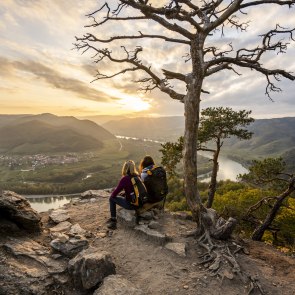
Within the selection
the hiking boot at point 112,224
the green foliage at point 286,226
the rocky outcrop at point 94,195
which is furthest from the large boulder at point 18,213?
the green foliage at point 286,226

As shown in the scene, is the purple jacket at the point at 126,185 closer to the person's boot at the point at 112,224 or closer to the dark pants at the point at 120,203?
the dark pants at the point at 120,203

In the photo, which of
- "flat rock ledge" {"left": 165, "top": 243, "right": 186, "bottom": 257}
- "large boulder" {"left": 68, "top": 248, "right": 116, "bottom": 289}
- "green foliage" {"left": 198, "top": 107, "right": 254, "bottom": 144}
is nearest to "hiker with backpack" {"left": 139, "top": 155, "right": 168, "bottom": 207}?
"flat rock ledge" {"left": 165, "top": 243, "right": 186, "bottom": 257}

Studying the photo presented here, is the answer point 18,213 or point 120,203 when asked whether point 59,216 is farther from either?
point 120,203

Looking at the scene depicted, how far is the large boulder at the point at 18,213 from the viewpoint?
943cm

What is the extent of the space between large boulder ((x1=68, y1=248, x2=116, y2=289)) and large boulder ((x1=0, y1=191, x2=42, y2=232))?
313 cm

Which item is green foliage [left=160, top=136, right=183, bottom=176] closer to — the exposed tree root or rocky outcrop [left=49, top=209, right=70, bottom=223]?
the exposed tree root

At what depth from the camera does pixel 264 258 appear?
955 centimetres

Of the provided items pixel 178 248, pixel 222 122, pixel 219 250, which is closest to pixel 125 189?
pixel 178 248

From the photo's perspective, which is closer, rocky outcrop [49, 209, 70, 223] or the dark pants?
the dark pants

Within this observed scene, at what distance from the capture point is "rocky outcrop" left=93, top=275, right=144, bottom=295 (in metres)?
6.67

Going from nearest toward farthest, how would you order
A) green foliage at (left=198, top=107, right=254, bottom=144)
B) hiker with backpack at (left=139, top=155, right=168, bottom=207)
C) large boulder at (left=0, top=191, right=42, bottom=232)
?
large boulder at (left=0, top=191, right=42, bottom=232), hiker with backpack at (left=139, top=155, right=168, bottom=207), green foliage at (left=198, top=107, right=254, bottom=144)

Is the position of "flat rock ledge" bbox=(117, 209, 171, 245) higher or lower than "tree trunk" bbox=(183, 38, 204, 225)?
lower

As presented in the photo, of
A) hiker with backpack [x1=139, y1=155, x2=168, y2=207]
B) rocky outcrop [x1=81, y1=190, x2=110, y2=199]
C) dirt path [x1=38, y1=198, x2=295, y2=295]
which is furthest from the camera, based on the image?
rocky outcrop [x1=81, y1=190, x2=110, y2=199]

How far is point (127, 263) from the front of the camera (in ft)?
28.5
